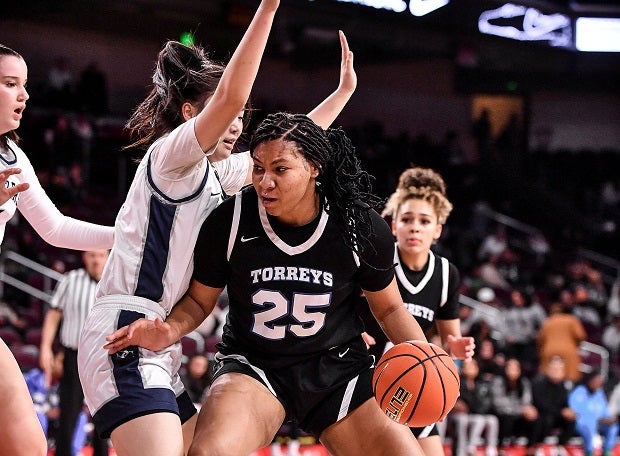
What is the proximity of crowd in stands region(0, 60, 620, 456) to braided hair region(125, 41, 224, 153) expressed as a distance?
5.42 meters

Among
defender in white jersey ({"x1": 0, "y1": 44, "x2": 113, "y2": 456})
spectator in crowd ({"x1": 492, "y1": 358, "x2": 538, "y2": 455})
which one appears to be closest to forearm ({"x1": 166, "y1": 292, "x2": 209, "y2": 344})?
defender in white jersey ({"x1": 0, "y1": 44, "x2": 113, "y2": 456})

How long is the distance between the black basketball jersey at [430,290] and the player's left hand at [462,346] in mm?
526

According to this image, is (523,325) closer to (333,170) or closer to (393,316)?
(393,316)

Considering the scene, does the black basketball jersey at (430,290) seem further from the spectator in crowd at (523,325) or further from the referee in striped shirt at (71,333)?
the spectator in crowd at (523,325)

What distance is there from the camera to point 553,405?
11391mm

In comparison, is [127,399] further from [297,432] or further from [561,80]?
[561,80]

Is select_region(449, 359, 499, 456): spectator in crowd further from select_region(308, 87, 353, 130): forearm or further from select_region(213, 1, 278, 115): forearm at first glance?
select_region(213, 1, 278, 115): forearm

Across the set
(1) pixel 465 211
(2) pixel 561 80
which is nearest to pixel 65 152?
(1) pixel 465 211

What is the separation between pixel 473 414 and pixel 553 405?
1.29 m

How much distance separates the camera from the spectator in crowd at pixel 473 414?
34.4ft

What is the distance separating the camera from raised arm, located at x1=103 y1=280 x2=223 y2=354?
3396 millimetres

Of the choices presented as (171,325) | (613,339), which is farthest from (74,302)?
(613,339)

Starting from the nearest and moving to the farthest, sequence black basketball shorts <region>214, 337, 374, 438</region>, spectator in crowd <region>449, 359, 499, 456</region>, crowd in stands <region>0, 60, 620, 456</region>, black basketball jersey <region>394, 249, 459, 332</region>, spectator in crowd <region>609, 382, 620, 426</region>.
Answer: black basketball shorts <region>214, 337, 374, 438</region>
black basketball jersey <region>394, 249, 459, 332</region>
spectator in crowd <region>449, 359, 499, 456</region>
crowd in stands <region>0, 60, 620, 456</region>
spectator in crowd <region>609, 382, 620, 426</region>

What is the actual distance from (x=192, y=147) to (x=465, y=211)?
50.2 ft
